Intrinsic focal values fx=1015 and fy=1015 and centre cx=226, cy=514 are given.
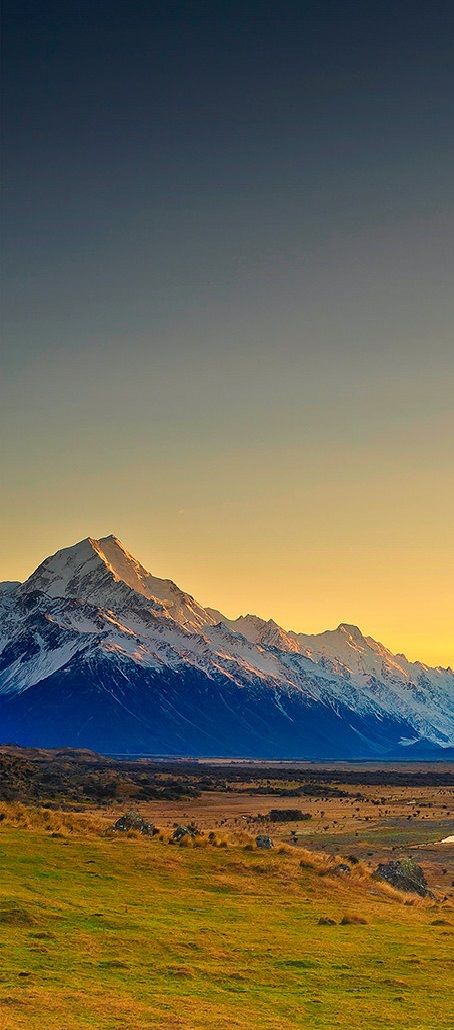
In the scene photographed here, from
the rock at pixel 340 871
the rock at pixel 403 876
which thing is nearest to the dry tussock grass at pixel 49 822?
the rock at pixel 340 871

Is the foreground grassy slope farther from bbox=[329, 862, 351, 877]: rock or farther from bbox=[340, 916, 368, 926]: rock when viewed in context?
bbox=[329, 862, 351, 877]: rock

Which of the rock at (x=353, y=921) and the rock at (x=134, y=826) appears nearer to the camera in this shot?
the rock at (x=353, y=921)

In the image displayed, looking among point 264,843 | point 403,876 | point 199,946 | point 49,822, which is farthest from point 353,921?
point 49,822

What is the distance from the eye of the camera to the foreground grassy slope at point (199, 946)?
20.6 m

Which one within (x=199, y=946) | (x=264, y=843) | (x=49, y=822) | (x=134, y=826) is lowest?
(x=199, y=946)

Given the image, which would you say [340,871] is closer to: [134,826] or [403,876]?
[403,876]

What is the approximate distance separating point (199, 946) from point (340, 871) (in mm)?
17143

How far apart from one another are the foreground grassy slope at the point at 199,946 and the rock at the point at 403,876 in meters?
3.42

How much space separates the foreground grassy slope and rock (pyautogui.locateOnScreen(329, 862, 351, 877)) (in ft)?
3.50

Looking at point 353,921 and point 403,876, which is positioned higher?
point 353,921

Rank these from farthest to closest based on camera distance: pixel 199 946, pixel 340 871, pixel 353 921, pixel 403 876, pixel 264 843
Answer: pixel 264 843 < pixel 403 876 < pixel 340 871 < pixel 353 921 < pixel 199 946

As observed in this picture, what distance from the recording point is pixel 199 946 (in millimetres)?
26016

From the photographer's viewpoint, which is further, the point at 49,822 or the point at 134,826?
the point at 134,826

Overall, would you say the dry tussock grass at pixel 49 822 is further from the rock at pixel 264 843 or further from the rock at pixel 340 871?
the rock at pixel 340 871
